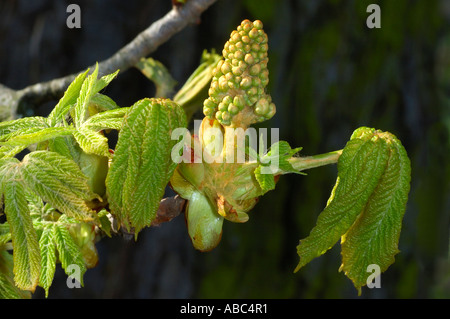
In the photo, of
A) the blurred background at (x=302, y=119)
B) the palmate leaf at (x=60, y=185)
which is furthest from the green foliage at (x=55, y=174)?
the blurred background at (x=302, y=119)

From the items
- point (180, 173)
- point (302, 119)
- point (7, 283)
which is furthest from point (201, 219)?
point (302, 119)

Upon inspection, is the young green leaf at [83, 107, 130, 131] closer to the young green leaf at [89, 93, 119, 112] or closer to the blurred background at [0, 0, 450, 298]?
the young green leaf at [89, 93, 119, 112]

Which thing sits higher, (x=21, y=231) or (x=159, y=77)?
(x=159, y=77)

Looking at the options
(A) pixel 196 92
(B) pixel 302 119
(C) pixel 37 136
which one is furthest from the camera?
(B) pixel 302 119

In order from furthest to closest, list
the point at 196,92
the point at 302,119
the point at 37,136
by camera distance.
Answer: the point at 302,119
the point at 196,92
the point at 37,136

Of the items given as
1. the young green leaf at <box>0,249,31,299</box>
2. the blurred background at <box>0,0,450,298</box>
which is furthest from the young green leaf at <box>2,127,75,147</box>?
the blurred background at <box>0,0,450,298</box>

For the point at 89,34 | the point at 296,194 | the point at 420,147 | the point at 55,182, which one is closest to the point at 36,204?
the point at 55,182

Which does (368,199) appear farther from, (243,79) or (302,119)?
(302,119)
